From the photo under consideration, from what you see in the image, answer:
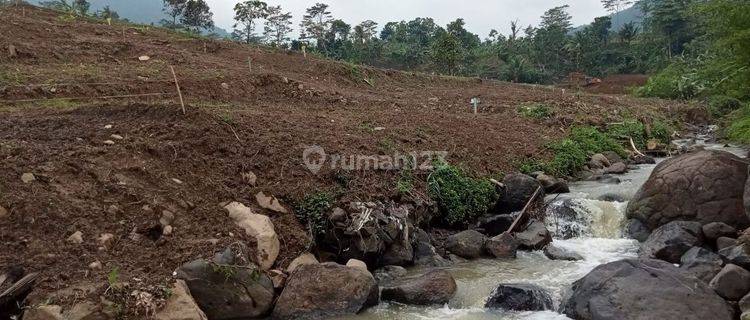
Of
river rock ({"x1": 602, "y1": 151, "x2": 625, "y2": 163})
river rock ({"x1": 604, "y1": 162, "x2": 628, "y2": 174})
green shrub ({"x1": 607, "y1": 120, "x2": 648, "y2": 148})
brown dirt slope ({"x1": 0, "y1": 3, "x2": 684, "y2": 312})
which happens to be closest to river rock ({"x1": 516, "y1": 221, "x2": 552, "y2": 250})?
brown dirt slope ({"x1": 0, "y1": 3, "x2": 684, "y2": 312})

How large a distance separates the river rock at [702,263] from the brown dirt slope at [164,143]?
4.54m

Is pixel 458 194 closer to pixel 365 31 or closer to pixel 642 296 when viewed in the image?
pixel 642 296

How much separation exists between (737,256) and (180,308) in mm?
6785

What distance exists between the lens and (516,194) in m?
11.2

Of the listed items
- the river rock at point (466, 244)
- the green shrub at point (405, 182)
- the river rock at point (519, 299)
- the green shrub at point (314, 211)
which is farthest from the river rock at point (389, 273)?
the green shrub at point (405, 182)

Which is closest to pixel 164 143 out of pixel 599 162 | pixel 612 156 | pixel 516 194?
pixel 516 194

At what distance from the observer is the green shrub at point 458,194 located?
33.9ft

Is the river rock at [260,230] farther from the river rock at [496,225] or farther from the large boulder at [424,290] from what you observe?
the river rock at [496,225]

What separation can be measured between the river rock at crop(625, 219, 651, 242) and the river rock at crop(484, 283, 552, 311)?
12.4 feet

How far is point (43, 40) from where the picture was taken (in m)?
18.5

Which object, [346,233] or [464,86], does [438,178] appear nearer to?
[346,233]

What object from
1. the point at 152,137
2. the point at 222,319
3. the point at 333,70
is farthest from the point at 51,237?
the point at 333,70

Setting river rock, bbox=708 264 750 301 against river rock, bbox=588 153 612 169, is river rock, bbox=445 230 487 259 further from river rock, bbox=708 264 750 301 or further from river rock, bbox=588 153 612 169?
river rock, bbox=588 153 612 169

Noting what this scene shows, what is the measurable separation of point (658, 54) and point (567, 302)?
184ft
